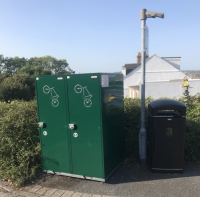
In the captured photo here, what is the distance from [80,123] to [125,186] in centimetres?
132

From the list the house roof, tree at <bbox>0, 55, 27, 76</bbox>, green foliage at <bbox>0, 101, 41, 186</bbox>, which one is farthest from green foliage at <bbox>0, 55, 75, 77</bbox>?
green foliage at <bbox>0, 101, 41, 186</bbox>

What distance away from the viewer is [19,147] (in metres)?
4.05

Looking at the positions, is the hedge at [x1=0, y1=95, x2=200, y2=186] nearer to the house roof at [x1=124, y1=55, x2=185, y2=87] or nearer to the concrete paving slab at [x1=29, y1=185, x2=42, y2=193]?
the concrete paving slab at [x1=29, y1=185, x2=42, y2=193]

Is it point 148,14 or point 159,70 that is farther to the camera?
point 159,70

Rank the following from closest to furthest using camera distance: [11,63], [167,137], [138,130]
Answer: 1. [167,137]
2. [138,130]
3. [11,63]

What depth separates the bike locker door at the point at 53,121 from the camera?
11.3 ft

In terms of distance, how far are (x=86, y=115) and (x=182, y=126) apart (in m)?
1.75

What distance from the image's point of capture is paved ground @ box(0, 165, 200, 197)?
3.03 metres

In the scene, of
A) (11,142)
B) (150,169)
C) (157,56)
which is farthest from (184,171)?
(157,56)

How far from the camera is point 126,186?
127 inches

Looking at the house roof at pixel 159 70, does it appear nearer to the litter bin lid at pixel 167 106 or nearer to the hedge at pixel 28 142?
the hedge at pixel 28 142

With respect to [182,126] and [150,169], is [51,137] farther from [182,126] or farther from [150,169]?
[182,126]

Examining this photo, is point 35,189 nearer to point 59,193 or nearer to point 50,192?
point 50,192

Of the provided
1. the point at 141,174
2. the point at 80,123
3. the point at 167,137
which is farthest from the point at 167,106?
the point at 80,123
